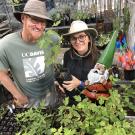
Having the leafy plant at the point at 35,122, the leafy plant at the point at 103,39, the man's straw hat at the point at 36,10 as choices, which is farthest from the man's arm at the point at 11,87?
the leafy plant at the point at 103,39

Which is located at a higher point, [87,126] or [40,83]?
[87,126]

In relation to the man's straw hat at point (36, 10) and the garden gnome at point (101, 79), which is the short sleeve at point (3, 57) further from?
the garden gnome at point (101, 79)

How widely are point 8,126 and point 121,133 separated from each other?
2.08 feet

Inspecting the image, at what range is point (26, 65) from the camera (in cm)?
240

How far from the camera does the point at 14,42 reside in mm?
2340

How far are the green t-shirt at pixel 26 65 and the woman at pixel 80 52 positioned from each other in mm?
207

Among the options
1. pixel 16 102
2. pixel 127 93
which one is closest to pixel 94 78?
pixel 127 93

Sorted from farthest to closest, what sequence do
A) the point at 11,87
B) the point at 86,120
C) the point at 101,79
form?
1. the point at 11,87
2. the point at 101,79
3. the point at 86,120

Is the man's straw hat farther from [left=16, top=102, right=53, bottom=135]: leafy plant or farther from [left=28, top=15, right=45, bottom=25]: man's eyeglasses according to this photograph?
[left=16, top=102, right=53, bottom=135]: leafy plant

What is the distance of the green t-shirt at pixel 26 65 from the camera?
2.33 meters

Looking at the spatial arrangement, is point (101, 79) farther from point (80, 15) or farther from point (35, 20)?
point (80, 15)

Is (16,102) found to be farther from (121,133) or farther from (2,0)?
(2,0)

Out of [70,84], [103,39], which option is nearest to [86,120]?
[70,84]

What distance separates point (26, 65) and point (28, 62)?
3 centimetres
